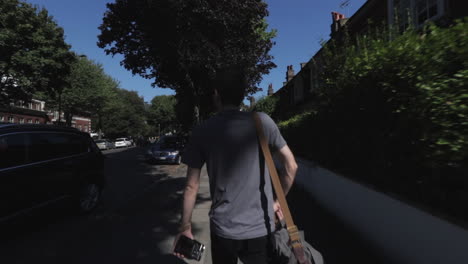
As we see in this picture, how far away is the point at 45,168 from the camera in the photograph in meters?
4.46

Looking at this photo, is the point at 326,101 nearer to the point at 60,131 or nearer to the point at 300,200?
the point at 300,200

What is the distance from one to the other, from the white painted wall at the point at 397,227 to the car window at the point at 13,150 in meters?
5.49

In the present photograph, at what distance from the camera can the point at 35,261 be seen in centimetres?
350

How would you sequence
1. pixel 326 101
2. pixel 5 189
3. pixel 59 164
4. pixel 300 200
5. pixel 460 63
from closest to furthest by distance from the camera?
pixel 460 63, pixel 5 189, pixel 59 164, pixel 326 101, pixel 300 200

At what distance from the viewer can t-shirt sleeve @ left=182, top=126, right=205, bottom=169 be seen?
175 cm

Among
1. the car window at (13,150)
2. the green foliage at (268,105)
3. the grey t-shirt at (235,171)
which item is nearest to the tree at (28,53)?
the car window at (13,150)

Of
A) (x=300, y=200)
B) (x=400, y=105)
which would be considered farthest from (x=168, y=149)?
(x=400, y=105)

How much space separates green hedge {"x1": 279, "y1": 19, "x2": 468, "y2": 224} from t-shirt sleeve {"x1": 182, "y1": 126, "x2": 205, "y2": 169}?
2.40 metres

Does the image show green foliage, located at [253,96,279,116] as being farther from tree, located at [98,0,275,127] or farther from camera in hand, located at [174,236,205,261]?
camera in hand, located at [174,236,205,261]

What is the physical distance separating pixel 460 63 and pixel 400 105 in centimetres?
77

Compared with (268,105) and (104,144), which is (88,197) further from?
(104,144)

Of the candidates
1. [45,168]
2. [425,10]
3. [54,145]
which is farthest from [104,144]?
[425,10]

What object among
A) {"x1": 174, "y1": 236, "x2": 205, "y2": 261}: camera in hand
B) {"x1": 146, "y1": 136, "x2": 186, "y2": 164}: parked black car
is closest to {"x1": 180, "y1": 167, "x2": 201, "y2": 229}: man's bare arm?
{"x1": 174, "y1": 236, "x2": 205, "y2": 261}: camera in hand

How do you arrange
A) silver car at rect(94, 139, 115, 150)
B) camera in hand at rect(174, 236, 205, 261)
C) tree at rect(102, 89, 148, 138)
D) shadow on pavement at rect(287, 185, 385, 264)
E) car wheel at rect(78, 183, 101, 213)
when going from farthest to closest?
tree at rect(102, 89, 148, 138) < silver car at rect(94, 139, 115, 150) < car wheel at rect(78, 183, 101, 213) < shadow on pavement at rect(287, 185, 385, 264) < camera in hand at rect(174, 236, 205, 261)
